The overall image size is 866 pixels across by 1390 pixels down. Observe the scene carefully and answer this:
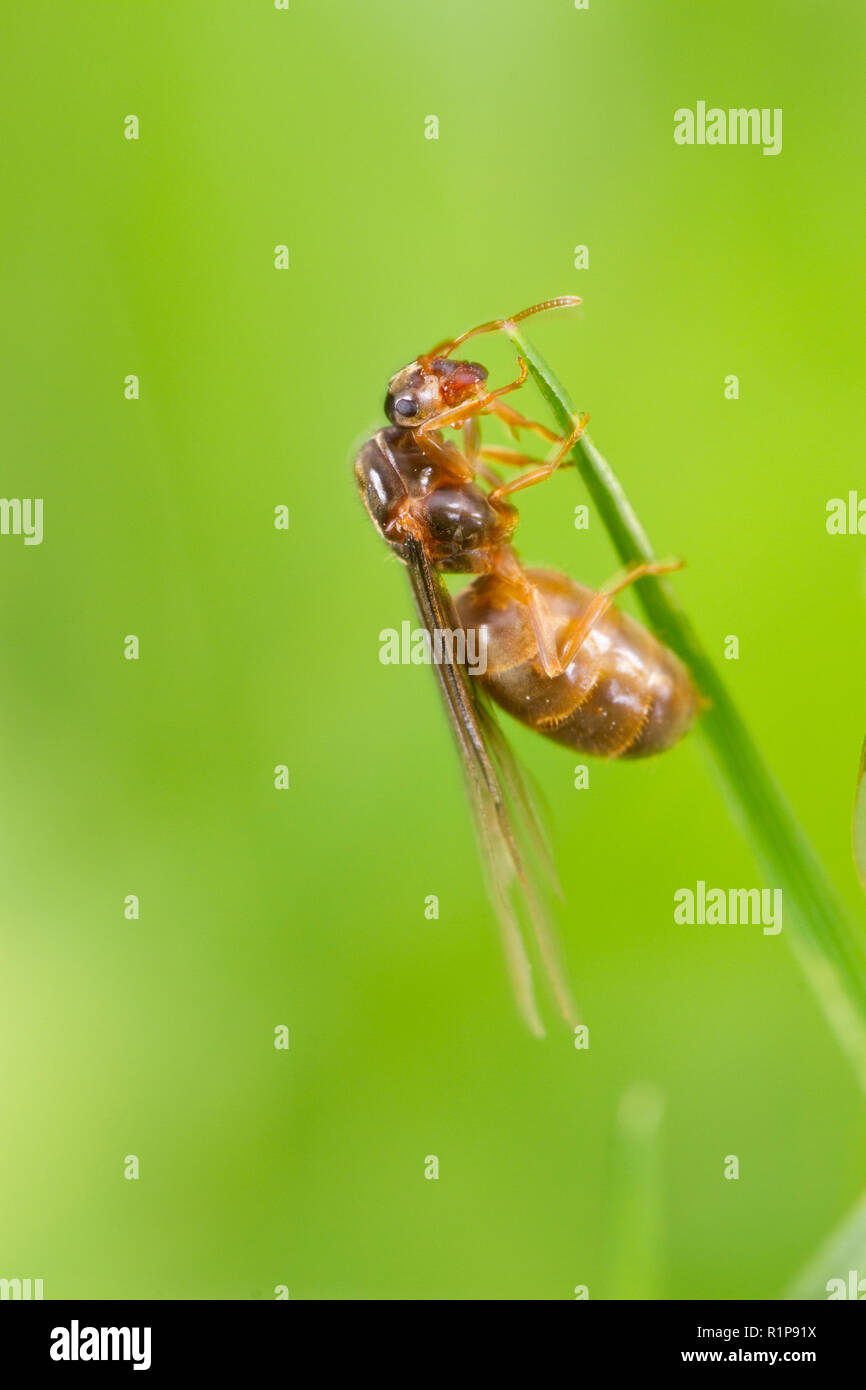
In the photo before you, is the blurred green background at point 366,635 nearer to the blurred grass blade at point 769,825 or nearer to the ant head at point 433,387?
the ant head at point 433,387

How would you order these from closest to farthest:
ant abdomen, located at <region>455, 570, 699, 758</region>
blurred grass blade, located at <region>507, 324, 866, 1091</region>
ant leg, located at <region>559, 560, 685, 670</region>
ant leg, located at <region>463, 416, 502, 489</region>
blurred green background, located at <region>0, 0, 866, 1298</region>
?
1. blurred grass blade, located at <region>507, 324, 866, 1091</region>
2. ant leg, located at <region>559, 560, 685, 670</region>
3. ant abdomen, located at <region>455, 570, 699, 758</region>
4. ant leg, located at <region>463, 416, 502, 489</region>
5. blurred green background, located at <region>0, 0, 866, 1298</region>

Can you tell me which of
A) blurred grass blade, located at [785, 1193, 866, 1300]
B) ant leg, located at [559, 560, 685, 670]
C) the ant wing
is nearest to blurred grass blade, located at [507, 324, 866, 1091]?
blurred grass blade, located at [785, 1193, 866, 1300]

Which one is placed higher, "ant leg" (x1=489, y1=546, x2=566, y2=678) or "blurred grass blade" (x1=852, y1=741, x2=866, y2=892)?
"ant leg" (x1=489, y1=546, x2=566, y2=678)

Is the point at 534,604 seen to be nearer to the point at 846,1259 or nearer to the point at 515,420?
the point at 515,420

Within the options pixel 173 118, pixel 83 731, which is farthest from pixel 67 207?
pixel 83 731

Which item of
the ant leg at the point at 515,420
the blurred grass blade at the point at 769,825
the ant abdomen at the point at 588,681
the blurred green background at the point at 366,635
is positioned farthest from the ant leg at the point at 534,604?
the blurred grass blade at the point at 769,825

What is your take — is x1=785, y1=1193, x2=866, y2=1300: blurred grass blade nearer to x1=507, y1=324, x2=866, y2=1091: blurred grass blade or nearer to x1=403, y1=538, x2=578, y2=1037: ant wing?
x1=507, y1=324, x2=866, y2=1091: blurred grass blade

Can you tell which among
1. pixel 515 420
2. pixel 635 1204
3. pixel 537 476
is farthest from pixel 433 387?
pixel 635 1204
